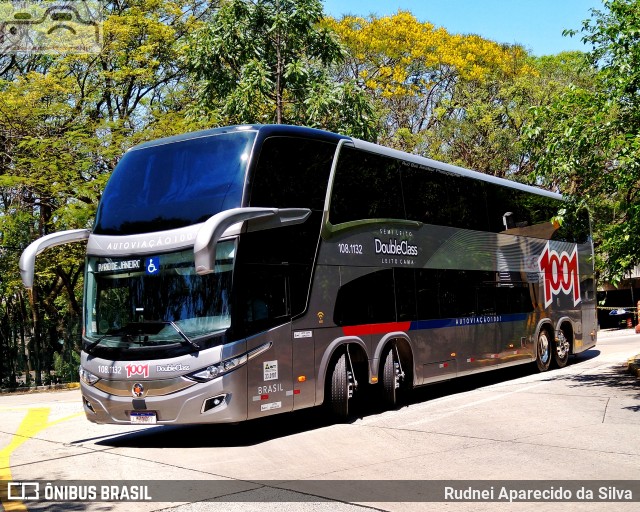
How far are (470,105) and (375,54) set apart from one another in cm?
573

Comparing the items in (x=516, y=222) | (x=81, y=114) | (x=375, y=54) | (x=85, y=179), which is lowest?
(x=516, y=222)

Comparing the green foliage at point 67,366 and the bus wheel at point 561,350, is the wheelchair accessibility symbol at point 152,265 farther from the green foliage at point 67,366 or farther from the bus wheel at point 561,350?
the green foliage at point 67,366

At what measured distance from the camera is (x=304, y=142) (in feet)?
38.0

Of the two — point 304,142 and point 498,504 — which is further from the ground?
point 304,142

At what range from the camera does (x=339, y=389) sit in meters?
12.0

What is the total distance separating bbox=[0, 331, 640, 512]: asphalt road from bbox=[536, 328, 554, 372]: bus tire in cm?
367

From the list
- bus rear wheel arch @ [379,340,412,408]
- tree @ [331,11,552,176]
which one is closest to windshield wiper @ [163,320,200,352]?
bus rear wheel arch @ [379,340,412,408]

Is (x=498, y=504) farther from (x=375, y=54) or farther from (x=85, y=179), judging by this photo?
(x=375, y=54)

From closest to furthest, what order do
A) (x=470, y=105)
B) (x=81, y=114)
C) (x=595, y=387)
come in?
(x=595, y=387), (x=81, y=114), (x=470, y=105)

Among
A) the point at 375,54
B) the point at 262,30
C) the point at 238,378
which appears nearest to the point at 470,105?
the point at 375,54

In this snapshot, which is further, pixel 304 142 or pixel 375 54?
pixel 375 54

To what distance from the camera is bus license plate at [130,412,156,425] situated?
10203mm

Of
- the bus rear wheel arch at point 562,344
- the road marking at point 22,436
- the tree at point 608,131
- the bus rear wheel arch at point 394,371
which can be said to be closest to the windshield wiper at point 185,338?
the road marking at point 22,436

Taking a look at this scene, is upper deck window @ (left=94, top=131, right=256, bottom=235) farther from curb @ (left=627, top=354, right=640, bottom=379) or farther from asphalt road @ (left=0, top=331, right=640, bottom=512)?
curb @ (left=627, top=354, right=640, bottom=379)
